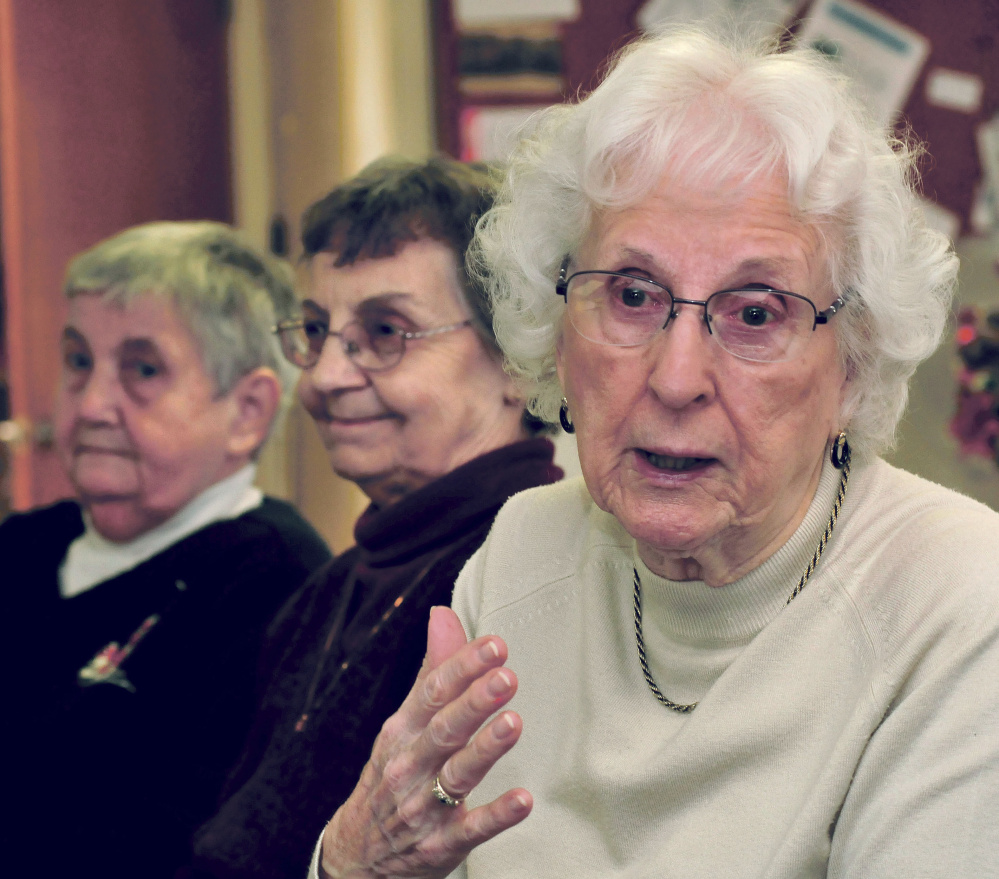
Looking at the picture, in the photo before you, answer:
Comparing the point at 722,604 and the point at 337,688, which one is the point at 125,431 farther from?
the point at 722,604

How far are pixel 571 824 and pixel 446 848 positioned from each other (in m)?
0.22

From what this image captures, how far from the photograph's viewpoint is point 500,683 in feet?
3.22

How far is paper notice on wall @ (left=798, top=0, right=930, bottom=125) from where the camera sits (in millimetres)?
2920

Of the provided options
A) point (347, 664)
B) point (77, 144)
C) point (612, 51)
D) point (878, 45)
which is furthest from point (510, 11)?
point (347, 664)

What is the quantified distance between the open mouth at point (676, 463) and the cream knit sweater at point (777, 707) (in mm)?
138

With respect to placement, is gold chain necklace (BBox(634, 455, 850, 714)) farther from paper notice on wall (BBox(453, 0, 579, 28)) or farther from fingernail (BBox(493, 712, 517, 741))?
paper notice on wall (BBox(453, 0, 579, 28))

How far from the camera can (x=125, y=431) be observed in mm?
2143

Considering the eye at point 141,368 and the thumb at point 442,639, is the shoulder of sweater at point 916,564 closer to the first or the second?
the thumb at point 442,639

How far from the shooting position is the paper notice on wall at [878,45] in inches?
115

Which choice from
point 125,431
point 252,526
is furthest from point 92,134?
point 252,526

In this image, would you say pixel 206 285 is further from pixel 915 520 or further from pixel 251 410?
pixel 915 520

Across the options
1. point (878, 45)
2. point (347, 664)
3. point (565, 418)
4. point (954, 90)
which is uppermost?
point (878, 45)

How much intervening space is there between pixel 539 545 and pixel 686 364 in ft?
1.37

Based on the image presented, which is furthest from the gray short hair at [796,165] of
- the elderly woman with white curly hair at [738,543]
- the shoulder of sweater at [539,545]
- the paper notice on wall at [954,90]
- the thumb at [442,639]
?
the paper notice on wall at [954,90]
